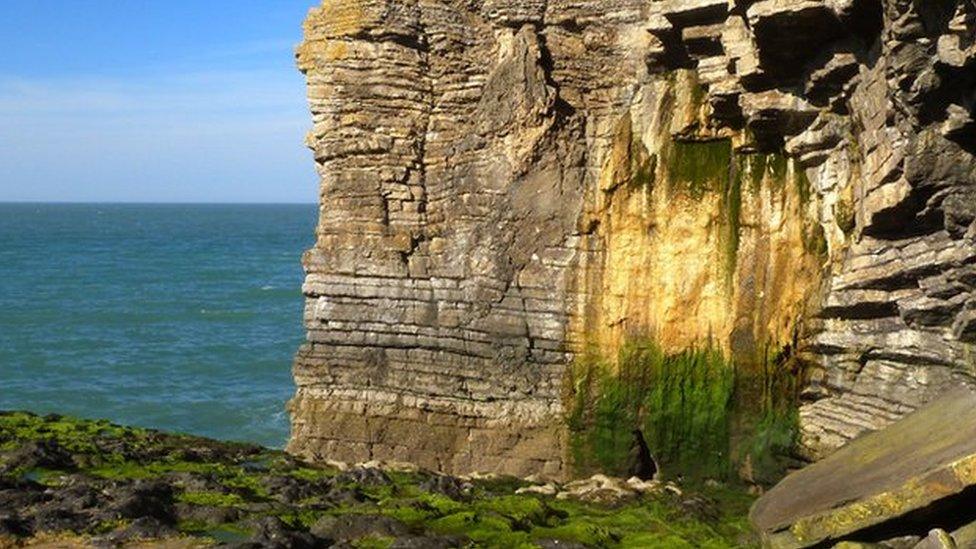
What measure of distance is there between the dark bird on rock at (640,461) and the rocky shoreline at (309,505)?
0.80 m

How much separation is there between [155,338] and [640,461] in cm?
3090

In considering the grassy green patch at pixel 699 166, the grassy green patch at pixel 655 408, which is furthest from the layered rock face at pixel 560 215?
the grassy green patch at pixel 655 408

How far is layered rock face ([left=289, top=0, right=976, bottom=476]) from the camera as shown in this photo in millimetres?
17281

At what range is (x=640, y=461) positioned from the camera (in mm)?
19875

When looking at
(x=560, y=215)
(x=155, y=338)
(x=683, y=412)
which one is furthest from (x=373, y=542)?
(x=155, y=338)

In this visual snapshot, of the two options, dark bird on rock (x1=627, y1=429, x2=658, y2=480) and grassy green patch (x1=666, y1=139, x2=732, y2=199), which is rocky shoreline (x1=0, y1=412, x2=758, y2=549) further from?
grassy green patch (x1=666, y1=139, x2=732, y2=199)

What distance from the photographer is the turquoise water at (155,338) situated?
3281 cm

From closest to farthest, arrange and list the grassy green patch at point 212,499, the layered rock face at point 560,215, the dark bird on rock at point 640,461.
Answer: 1. the grassy green patch at point 212,499
2. the layered rock face at point 560,215
3. the dark bird on rock at point 640,461

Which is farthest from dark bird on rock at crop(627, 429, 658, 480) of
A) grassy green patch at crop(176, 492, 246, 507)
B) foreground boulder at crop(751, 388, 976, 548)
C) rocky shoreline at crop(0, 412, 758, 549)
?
grassy green patch at crop(176, 492, 246, 507)

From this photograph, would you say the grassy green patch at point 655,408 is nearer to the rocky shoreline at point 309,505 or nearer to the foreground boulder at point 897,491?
the rocky shoreline at point 309,505

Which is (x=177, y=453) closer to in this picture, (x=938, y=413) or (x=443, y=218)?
(x=443, y=218)

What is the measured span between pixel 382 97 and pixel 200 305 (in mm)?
38950

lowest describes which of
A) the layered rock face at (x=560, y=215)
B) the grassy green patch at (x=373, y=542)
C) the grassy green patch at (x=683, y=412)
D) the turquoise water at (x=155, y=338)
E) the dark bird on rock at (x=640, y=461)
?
the turquoise water at (x=155, y=338)

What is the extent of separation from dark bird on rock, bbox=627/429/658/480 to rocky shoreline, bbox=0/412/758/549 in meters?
0.80
